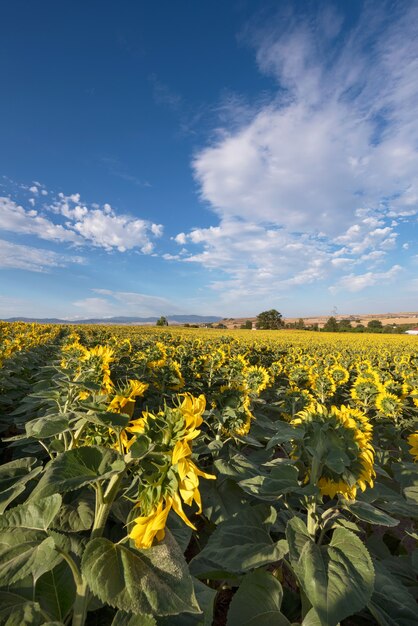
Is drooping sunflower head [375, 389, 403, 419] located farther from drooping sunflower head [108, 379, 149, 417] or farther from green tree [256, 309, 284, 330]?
green tree [256, 309, 284, 330]

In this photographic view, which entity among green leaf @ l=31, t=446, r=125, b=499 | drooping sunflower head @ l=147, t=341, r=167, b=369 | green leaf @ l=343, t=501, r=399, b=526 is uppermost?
green leaf @ l=31, t=446, r=125, b=499

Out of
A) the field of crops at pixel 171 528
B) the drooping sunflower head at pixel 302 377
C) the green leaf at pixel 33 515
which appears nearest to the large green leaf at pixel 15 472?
the field of crops at pixel 171 528

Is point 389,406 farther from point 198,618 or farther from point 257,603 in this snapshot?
point 198,618

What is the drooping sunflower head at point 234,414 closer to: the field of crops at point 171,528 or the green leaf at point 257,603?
the field of crops at point 171,528

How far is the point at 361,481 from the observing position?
2287 mm

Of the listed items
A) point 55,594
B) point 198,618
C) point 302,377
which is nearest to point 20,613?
point 55,594

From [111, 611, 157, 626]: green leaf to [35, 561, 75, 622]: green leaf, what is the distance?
31 centimetres

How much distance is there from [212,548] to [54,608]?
3.07ft

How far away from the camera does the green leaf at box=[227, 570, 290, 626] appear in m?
1.74

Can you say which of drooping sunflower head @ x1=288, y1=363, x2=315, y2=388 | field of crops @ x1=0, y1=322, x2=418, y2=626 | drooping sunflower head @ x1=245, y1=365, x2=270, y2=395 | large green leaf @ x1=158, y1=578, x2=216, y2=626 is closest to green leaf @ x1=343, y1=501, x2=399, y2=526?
field of crops @ x1=0, y1=322, x2=418, y2=626

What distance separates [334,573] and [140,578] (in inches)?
44.5

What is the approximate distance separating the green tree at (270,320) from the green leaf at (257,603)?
92.1 metres

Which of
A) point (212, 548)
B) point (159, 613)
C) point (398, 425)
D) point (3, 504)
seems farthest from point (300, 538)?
point (398, 425)

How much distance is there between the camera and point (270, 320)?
95.2m
